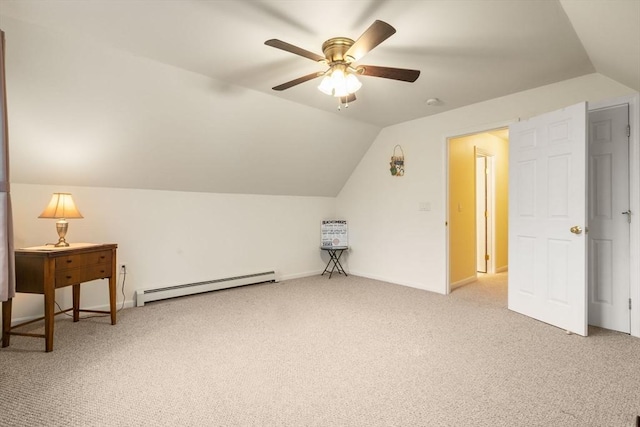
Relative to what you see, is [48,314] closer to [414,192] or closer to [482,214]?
[414,192]

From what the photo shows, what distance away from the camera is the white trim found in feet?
8.78

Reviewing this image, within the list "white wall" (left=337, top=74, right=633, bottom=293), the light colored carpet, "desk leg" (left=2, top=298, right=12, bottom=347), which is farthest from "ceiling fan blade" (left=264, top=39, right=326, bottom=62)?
"desk leg" (left=2, top=298, right=12, bottom=347)

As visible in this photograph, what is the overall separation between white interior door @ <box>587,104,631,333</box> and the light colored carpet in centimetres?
29

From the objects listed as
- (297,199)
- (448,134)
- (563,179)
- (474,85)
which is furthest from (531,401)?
(297,199)

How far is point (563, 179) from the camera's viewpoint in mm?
2850

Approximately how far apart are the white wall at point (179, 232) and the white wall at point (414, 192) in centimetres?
80


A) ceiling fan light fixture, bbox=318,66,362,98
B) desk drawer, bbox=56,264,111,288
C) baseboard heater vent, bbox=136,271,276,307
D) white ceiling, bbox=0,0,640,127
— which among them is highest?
white ceiling, bbox=0,0,640,127

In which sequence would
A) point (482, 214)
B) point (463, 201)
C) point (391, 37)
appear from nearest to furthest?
point (391, 37), point (463, 201), point (482, 214)

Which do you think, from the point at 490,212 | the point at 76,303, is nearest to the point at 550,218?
the point at 490,212

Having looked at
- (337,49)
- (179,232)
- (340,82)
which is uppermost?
(337,49)

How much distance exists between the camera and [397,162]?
15.1 feet

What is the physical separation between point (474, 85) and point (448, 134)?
2.80ft

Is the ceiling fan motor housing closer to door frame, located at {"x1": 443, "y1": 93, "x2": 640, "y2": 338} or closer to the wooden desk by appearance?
door frame, located at {"x1": 443, "y1": 93, "x2": 640, "y2": 338}

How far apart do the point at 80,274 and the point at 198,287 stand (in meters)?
1.48
